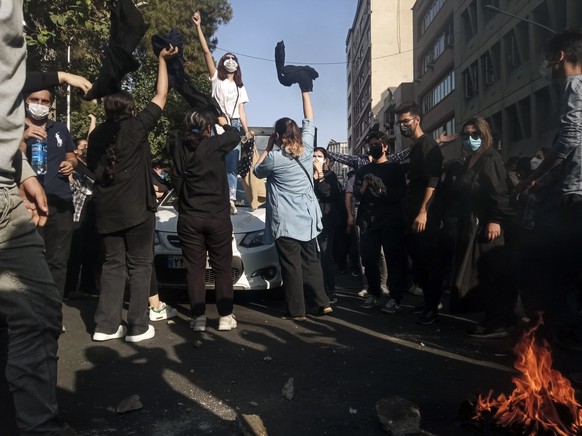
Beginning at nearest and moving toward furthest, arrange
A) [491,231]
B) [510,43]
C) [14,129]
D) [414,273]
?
[14,129] < [491,231] < [414,273] < [510,43]

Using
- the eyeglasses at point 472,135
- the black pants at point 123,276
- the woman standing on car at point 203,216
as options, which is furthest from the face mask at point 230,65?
the eyeglasses at point 472,135

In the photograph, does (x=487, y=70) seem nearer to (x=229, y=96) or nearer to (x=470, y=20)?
(x=470, y=20)

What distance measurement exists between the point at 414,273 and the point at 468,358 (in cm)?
351

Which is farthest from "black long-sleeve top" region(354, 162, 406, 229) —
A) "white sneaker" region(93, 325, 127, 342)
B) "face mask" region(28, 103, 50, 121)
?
"face mask" region(28, 103, 50, 121)

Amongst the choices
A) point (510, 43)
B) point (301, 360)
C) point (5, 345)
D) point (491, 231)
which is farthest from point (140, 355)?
point (510, 43)

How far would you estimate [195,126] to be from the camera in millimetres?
5676

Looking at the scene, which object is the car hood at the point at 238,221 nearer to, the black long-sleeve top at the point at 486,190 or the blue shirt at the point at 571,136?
the black long-sleeve top at the point at 486,190

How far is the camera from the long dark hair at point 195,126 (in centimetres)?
567

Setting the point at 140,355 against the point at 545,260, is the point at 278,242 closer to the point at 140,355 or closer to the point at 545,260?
the point at 140,355

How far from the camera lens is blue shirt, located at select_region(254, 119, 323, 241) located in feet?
20.8

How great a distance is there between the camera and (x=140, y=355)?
4750 mm

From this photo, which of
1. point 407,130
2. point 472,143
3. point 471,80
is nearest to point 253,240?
point 407,130

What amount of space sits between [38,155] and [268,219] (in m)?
2.45

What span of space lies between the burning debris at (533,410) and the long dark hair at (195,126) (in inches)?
136
